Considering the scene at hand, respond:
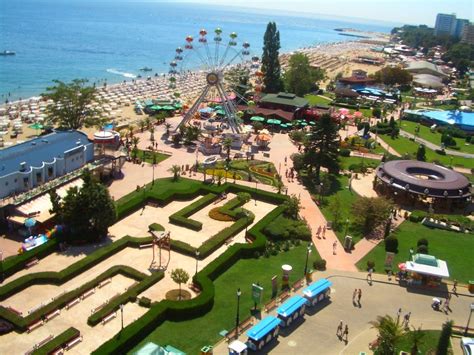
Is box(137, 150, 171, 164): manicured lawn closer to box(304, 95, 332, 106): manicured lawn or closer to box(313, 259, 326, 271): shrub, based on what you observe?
box(313, 259, 326, 271): shrub

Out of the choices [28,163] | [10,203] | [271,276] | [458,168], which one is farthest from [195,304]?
[458,168]

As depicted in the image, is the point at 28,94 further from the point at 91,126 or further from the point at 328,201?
the point at 328,201

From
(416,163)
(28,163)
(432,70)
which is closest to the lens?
(28,163)

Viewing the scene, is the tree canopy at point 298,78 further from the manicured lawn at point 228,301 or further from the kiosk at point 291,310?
the kiosk at point 291,310

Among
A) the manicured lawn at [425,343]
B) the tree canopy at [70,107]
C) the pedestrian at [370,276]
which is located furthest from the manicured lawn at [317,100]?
the manicured lawn at [425,343]

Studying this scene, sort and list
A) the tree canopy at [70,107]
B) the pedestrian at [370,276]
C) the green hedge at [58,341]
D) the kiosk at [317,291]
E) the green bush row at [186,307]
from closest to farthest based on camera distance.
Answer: the green hedge at [58,341] → the green bush row at [186,307] → the kiosk at [317,291] → the pedestrian at [370,276] → the tree canopy at [70,107]

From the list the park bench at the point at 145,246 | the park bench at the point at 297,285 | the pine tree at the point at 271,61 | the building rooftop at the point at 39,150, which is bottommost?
the park bench at the point at 145,246
